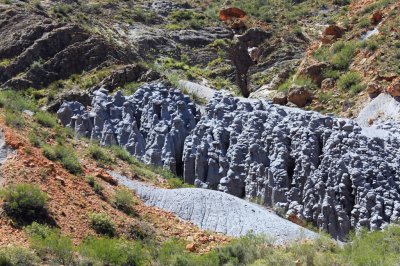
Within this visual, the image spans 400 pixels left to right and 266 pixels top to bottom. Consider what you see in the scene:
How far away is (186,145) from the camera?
68.0 feet

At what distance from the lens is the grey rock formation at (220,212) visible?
1580 centimetres

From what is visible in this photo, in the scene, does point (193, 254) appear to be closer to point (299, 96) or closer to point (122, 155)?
point (122, 155)

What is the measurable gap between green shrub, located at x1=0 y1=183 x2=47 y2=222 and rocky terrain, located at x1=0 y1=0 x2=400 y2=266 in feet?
0.10

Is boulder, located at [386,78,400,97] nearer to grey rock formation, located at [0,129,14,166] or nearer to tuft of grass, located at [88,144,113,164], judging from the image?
tuft of grass, located at [88,144,113,164]

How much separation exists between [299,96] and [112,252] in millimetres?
16515

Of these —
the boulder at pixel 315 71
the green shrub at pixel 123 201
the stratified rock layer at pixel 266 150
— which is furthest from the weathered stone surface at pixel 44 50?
the green shrub at pixel 123 201

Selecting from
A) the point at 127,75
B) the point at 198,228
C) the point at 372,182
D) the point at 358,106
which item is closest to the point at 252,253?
the point at 198,228

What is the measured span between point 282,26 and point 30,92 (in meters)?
22.2

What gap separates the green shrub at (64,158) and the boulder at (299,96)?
1265 centimetres

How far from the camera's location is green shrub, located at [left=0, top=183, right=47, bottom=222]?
12992 millimetres

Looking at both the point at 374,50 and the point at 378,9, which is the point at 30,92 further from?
the point at 378,9

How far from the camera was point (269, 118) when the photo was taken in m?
20.4

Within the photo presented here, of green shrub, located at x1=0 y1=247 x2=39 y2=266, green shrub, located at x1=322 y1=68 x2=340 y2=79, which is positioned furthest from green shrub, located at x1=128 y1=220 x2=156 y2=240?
green shrub, located at x1=322 y1=68 x2=340 y2=79

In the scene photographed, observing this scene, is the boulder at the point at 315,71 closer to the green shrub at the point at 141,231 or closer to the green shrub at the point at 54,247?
the green shrub at the point at 141,231
